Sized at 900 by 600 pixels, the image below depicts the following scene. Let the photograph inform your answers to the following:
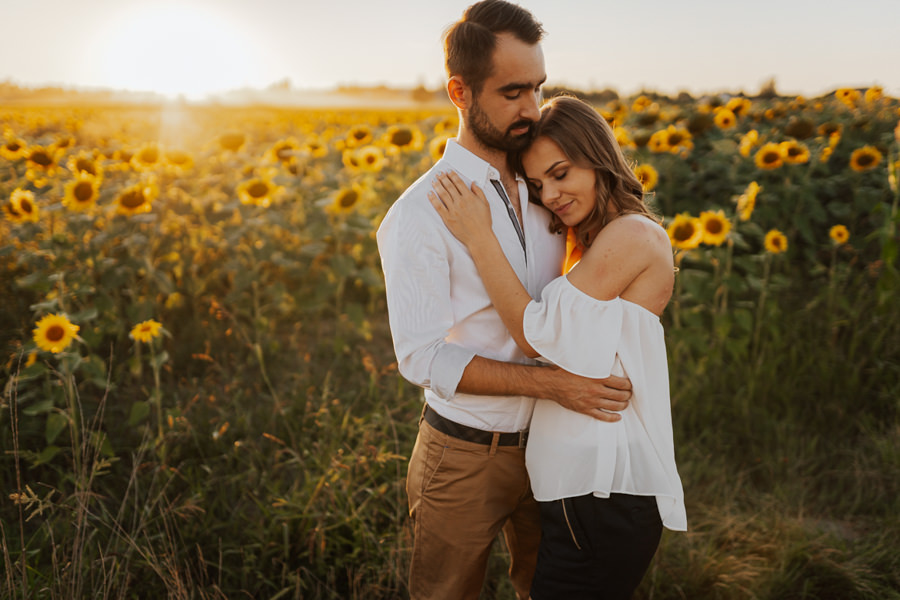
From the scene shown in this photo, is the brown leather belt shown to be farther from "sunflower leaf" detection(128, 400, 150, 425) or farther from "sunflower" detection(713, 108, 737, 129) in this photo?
"sunflower" detection(713, 108, 737, 129)

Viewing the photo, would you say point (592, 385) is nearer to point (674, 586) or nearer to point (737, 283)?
point (674, 586)

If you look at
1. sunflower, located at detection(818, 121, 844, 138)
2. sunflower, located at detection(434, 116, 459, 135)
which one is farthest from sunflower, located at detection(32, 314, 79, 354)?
sunflower, located at detection(818, 121, 844, 138)

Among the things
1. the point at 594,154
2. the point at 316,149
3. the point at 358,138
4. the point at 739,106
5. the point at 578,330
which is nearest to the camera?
the point at 578,330

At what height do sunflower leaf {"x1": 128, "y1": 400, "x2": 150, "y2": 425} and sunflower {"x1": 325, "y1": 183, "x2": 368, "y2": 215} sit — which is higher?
sunflower {"x1": 325, "y1": 183, "x2": 368, "y2": 215}

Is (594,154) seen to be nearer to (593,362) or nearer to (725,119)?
(593,362)

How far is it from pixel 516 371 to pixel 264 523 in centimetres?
184

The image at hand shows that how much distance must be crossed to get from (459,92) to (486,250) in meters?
0.54

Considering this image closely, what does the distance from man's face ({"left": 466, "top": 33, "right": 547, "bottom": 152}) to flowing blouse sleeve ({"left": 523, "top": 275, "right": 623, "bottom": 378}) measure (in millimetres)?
520

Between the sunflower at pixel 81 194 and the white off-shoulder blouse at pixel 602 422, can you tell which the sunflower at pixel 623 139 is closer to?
the white off-shoulder blouse at pixel 602 422

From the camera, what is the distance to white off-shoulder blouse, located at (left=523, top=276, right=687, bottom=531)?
5.61ft

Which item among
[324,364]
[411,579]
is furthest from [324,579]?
[324,364]

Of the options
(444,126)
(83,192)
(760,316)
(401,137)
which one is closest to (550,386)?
(760,316)

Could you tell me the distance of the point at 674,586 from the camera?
256cm

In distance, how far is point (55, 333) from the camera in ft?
9.72
